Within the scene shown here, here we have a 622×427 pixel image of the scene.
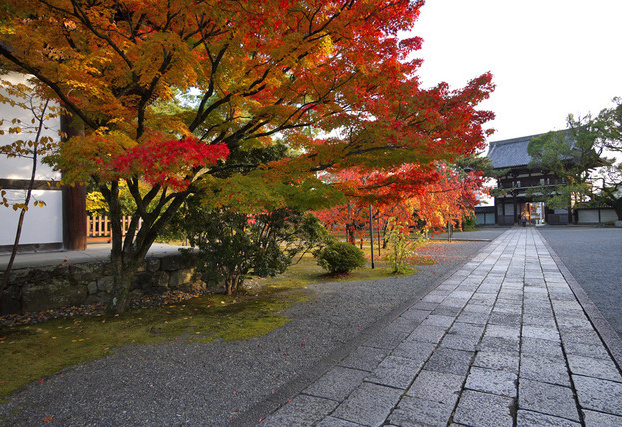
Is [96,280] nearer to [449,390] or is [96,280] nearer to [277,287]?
A: [277,287]

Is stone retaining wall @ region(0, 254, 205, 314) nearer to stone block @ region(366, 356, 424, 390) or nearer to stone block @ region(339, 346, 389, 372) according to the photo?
stone block @ region(339, 346, 389, 372)

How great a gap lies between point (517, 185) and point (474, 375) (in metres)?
36.3

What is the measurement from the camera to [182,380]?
9.02ft

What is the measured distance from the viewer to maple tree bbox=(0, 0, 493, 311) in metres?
3.44

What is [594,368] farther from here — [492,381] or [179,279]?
[179,279]

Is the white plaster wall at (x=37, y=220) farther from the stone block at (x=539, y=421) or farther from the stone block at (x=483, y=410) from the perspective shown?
the stone block at (x=539, y=421)

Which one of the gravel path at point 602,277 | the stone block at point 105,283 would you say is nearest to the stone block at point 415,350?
the gravel path at point 602,277

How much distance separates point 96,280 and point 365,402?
4.98 m

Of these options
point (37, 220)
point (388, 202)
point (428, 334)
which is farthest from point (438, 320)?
point (37, 220)

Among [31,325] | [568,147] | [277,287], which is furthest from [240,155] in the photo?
[568,147]

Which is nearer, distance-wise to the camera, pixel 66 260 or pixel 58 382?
pixel 58 382

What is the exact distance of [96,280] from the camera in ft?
17.6

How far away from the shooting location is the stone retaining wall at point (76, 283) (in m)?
4.73

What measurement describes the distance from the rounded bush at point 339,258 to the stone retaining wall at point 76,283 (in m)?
3.14
